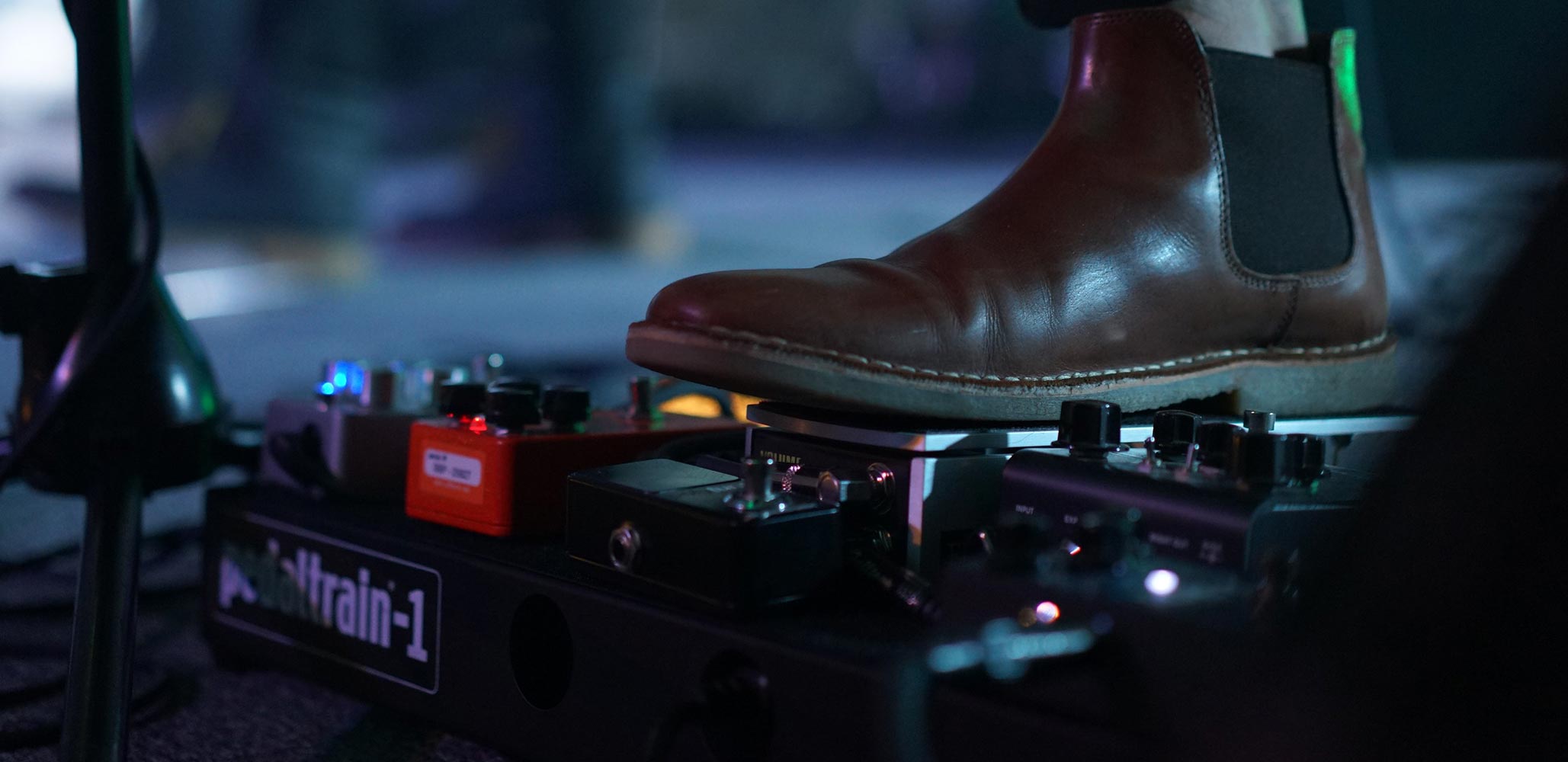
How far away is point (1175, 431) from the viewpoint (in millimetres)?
495

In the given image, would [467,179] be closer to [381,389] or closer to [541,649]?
[381,389]

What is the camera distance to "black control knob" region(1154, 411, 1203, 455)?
487 millimetres

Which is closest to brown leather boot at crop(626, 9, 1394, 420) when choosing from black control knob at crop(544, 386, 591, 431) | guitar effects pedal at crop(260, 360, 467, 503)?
black control knob at crop(544, 386, 591, 431)

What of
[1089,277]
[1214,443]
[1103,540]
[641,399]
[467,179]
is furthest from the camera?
[467,179]

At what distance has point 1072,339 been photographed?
57cm

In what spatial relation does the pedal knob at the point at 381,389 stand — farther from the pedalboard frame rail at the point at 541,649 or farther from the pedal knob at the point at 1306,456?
the pedal knob at the point at 1306,456

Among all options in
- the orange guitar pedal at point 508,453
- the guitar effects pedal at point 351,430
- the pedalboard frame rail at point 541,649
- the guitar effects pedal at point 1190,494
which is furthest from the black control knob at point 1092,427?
the guitar effects pedal at point 351,430

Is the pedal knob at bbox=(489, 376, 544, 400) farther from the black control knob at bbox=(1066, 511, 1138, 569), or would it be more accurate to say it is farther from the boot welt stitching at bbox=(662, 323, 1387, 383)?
the black control knob at bbox=(1066, 511, 1138, 569)

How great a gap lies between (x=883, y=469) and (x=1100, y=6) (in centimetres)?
29

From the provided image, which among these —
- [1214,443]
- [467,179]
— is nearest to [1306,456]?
[1214,443]

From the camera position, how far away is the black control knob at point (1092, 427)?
489 millimetres

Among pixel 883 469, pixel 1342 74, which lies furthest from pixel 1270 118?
pixel 883 469

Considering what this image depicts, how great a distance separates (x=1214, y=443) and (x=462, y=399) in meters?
0.36

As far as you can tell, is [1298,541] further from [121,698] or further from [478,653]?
[121,698]
